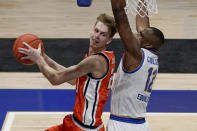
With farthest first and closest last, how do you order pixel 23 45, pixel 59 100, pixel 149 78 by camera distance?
pixel 59 100
pixel 149 78
pixel 23 45

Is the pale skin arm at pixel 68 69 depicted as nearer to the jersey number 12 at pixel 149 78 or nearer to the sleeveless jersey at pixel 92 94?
the sleeveless jersey at pixel 92 94

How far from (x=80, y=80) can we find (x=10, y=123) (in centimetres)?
196

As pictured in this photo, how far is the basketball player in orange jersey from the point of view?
11.5 ft

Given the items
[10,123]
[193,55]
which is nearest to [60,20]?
[193,55]

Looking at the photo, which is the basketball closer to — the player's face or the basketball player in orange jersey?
the basketball player in orange jersey

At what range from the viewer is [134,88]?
3574mm

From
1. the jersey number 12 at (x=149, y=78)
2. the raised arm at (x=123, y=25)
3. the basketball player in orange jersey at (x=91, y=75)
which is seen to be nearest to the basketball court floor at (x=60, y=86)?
the basketball player in orange jersey at (x=91, y=75)

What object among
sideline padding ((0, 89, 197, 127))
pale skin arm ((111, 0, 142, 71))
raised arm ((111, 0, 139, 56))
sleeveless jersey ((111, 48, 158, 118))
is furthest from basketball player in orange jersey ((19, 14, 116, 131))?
sideline padding ((0, 89, 197, 127))

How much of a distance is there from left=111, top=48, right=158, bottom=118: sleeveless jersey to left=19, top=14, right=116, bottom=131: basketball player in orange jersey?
12 cm

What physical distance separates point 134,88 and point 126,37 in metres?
0.57

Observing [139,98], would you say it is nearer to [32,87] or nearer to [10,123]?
[10,123]

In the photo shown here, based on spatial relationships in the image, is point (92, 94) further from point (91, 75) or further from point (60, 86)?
point (60, 86)

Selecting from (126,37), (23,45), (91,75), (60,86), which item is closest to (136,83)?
(91,75)

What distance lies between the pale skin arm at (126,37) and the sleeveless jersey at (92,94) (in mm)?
241
